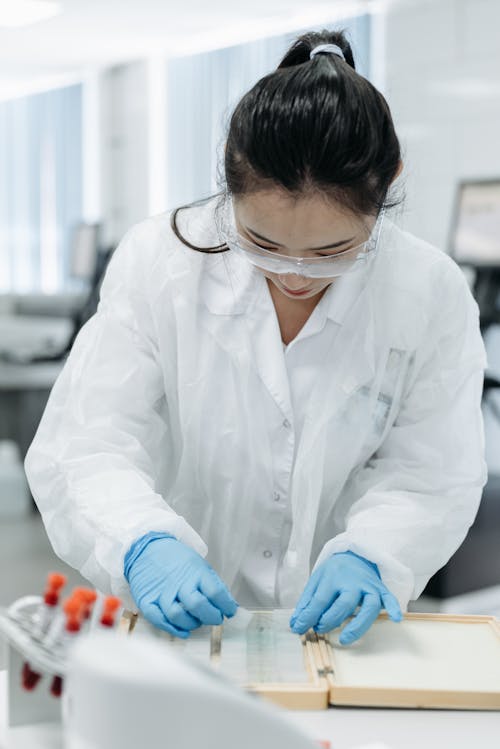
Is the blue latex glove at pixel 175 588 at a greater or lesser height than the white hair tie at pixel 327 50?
lesser

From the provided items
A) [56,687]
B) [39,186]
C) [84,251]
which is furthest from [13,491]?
[39,186]

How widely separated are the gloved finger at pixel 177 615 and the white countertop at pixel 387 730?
182 mm

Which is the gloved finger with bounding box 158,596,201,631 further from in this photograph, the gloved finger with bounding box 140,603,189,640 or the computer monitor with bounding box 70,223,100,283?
the computer monitor with bounding box 70,223,100,283

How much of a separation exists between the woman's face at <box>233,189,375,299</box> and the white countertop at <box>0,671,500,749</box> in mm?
500

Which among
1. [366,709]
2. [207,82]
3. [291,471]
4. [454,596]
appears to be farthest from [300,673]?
[207,82]

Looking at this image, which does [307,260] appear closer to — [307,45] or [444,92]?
[307,45]

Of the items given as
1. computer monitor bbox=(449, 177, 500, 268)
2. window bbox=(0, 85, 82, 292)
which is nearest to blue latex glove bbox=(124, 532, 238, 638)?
computer monitor bbox=(449, 177, 500, 268)

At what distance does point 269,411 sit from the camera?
4.10 ft

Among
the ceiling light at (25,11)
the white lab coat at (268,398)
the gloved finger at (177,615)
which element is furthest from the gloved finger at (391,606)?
the ceiling light at (25,11)

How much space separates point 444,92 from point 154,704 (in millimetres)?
4804

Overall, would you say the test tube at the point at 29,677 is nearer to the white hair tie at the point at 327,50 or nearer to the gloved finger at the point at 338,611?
the gloved finger at the point at 338,611

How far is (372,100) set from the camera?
1014mm

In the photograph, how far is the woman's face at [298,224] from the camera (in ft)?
3.31

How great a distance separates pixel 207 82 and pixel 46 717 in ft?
21.2
